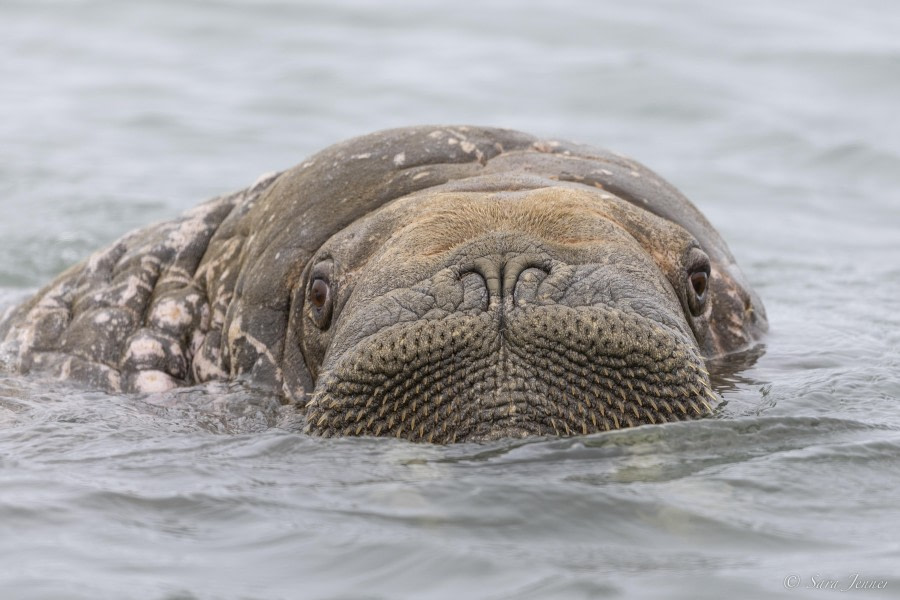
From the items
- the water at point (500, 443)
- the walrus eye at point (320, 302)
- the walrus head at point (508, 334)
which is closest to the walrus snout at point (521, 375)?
the walrus head at point (508, 334)

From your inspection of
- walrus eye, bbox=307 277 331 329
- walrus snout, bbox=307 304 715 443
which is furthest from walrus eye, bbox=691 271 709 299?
walrus eye, bbox=307 277 331 329

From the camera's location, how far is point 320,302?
7.20 meters

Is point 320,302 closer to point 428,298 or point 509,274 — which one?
point 428,298

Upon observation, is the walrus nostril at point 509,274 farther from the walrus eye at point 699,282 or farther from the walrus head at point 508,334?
the walrus eye at point 699,282

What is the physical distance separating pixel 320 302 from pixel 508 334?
4.82 feet

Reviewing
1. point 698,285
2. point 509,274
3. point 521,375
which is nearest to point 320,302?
point 509,274

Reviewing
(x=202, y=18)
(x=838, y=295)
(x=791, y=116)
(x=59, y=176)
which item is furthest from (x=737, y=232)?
(x=202, y=18)

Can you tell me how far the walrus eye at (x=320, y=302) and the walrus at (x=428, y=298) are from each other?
0.01 metres

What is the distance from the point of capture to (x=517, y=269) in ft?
20.5

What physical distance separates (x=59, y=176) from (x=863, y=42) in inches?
505

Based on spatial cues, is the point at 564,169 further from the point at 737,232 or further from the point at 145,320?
the point at 737,232

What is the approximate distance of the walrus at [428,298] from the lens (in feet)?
19.7

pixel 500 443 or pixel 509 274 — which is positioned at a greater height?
pixel 509 274

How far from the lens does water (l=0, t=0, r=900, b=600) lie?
5.30 m
